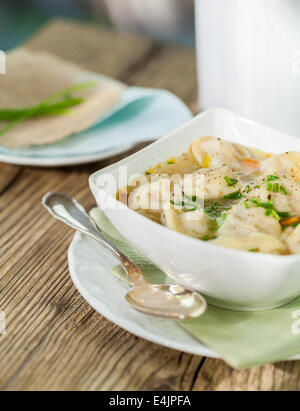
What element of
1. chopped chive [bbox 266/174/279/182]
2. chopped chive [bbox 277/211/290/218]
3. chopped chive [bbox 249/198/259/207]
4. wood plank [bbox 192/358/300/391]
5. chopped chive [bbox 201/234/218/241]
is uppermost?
chopped chive [bbox 249/198/259/207]

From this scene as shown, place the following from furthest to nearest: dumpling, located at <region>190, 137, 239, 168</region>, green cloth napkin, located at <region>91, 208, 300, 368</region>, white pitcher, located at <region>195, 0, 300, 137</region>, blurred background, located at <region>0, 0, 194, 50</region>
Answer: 1. blurred background, located at <region>0, 0, 194, 50</region>
2. white pitcher, located at <region>195, 0, 300, 137</region>
3. dumpling, located at <region>190, 137, 239, 168</region>
4. green cloth napkin, located at <region>91, 208, 300, 368</region>

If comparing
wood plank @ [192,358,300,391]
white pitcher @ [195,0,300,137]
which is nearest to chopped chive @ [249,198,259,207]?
wood plank @ [192,358,300,391]

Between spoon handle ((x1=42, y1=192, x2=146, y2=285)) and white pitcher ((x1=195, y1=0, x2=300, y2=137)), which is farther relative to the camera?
white pitcher ((x1=195, y1=0, x2=300, y2=137))

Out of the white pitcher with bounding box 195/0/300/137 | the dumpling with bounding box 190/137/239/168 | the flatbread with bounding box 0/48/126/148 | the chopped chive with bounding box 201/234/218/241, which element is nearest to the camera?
the chopped chive with bounding box 201/234/218/241

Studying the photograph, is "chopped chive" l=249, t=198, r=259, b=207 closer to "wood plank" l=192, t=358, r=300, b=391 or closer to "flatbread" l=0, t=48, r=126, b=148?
"wood plank" l=192, t=358, r=300, b=391

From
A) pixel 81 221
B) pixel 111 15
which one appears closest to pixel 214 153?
pixel 81 221

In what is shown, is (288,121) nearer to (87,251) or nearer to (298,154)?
(298,154)
